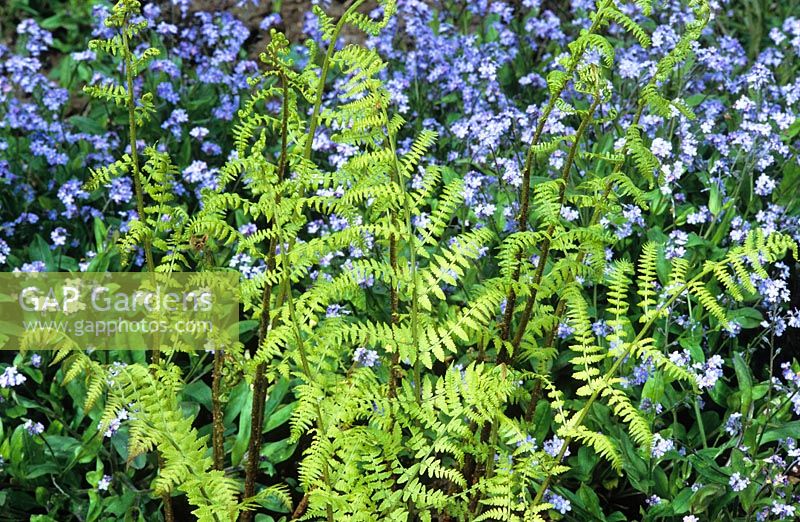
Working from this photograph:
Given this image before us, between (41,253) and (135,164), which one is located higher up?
(135,164)

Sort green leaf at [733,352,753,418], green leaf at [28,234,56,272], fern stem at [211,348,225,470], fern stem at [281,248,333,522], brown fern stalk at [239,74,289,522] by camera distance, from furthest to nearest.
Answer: green leaf at [28,234,56,272] → green leaf at [733,352,753,418] → fern stem at [211,348,225,470] → brown fern stalk at [239,74,289,522] → fern stem at [281,248,333,522]

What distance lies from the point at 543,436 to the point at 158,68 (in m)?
3.18

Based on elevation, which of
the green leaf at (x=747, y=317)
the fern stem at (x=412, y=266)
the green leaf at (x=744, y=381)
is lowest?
the green leaf at (x=744, y=381)

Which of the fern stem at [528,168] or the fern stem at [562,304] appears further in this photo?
the fern stem at [562,304]

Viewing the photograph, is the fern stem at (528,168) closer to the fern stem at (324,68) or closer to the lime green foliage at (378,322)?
the lime green foliage at (378,322)

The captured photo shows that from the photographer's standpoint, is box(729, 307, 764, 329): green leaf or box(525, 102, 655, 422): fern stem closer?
box(525, 102, 655, 422): fern stem

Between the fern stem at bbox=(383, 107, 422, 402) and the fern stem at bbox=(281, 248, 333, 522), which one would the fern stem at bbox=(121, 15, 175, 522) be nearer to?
the fern stem at bbox=(281, 248, 333, 522)

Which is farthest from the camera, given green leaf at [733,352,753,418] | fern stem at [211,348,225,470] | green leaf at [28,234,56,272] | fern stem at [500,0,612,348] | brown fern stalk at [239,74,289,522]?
green leaf at [28,234,56,272]

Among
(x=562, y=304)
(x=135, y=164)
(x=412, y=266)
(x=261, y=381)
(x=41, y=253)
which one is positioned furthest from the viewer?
(x=41, y=253)

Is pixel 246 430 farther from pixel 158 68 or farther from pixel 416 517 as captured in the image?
pixel 158 68

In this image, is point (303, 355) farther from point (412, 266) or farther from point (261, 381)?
point (261, 381)

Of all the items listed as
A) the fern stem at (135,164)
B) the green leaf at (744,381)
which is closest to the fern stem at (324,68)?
the fern stem at (135,164)

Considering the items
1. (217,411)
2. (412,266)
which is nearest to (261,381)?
(217,411)

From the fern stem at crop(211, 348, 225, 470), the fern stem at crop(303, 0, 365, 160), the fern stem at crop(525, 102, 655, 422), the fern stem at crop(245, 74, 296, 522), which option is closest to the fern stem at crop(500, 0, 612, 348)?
the fern stem at crop(525, 102, 655, 422)
